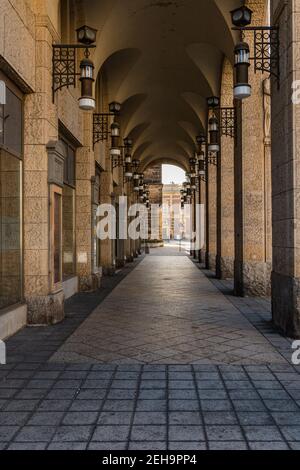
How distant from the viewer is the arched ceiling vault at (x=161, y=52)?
11406 mm

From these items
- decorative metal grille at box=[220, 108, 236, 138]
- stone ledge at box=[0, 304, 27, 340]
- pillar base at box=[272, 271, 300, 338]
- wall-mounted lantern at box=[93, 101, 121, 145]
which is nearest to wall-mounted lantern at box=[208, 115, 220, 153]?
decorative metal grille at box=[220, 108, 236, 138]

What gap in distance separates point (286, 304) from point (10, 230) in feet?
13.7

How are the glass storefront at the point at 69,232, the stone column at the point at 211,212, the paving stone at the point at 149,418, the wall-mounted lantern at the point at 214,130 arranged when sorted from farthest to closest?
the stone column at the point at 211,212 → the wall-mounted lantern at the point at 214,130 → the glass storefront at the point at 69,232 → the paving stone at the point at 149,418

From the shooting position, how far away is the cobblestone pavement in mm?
3242

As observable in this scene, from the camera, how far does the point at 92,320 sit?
7.85 meters

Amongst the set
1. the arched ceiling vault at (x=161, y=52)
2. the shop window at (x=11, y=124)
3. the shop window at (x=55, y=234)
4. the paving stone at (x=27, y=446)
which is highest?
the arched ceiling vault at (x=161, y=52)

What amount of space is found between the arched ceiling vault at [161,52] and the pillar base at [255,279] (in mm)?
5331

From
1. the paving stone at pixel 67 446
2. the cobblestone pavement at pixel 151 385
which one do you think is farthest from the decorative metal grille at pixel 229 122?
the paving stone at pixel 67 446

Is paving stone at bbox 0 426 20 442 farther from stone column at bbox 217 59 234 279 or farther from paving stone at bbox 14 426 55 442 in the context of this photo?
stone column at bbox 217 59 234 279

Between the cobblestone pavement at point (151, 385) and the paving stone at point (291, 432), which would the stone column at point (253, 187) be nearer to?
the cobblestone pavement at point (151, 385)

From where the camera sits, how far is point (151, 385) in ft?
14.4
